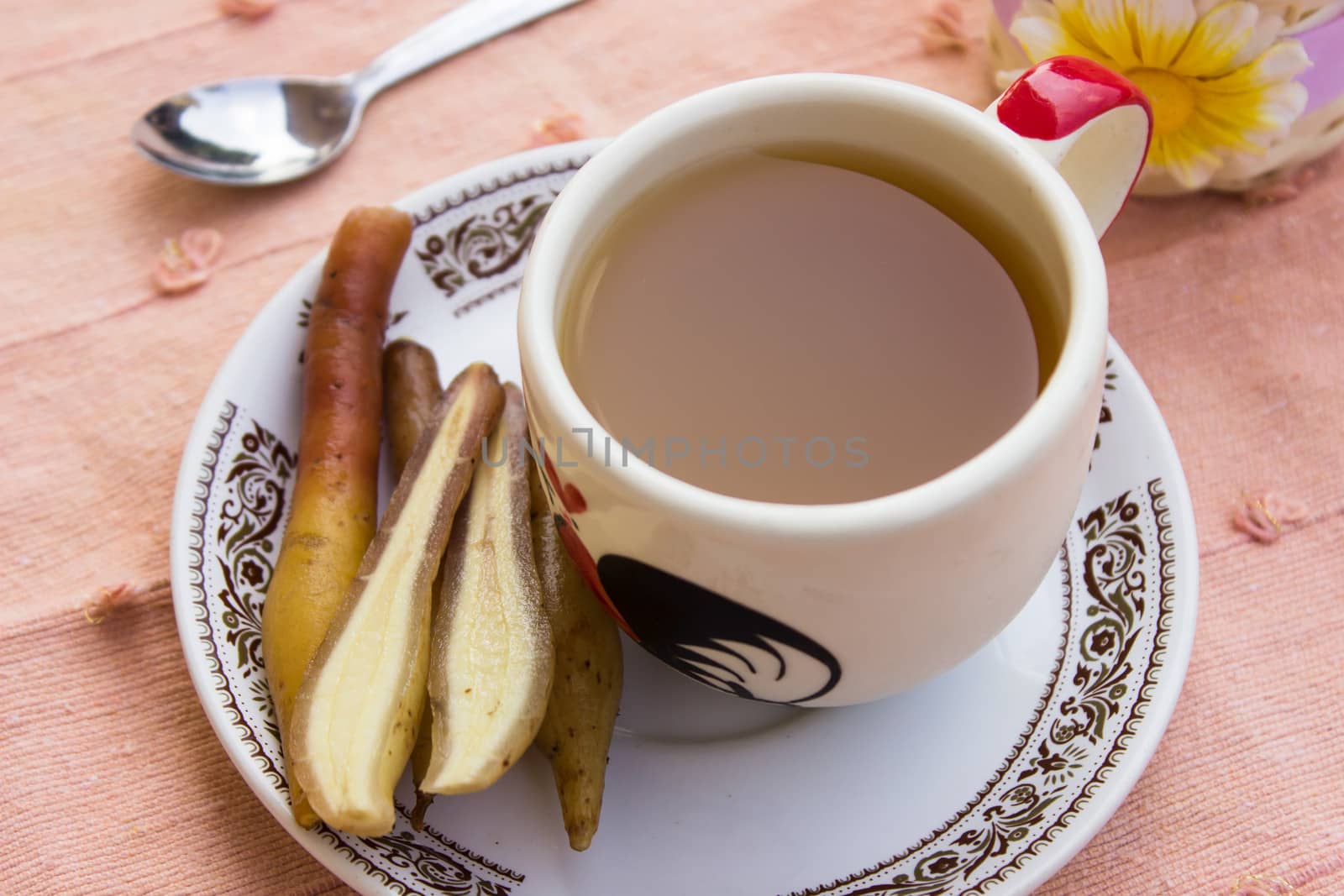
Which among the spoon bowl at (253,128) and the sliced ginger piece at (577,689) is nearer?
the sliced ginger piece at (577,689)

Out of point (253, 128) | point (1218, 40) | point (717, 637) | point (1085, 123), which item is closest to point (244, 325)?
point (253, 128)

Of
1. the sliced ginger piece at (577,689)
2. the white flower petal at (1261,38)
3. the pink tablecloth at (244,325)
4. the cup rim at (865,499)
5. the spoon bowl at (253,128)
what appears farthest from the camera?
the spoon bowl at (253,128)

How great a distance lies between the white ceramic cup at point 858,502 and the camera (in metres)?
0.52

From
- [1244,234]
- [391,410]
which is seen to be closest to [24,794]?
[391,410]

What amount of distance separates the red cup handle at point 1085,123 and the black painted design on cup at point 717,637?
299 millimetres

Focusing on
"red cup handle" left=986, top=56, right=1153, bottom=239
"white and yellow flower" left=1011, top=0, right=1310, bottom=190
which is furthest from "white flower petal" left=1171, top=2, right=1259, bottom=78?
"red cup handle" left=986, top=56, right=1153, bottom=239

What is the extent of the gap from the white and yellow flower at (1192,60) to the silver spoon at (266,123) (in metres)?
0.62

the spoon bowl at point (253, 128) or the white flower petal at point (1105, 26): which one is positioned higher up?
the white flower petal at point (1105, 26)

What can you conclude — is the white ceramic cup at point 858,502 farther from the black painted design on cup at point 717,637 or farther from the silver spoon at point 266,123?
the silver spoon at point 266,123

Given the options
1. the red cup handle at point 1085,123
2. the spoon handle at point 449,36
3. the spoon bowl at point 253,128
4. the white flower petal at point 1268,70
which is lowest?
the spoon bowl at point 253,128

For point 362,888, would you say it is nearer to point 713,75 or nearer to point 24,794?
point 24,794

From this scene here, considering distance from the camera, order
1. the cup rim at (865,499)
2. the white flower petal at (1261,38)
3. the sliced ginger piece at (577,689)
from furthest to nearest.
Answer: the white flower petal at (1261,38) → the sliced ginger piece at (577,689) → the cup rim at (865,499)

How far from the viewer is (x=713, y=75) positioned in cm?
119

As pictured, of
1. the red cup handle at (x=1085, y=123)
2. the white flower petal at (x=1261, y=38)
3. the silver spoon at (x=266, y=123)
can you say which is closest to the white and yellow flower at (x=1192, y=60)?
the white flower petal at (x=1261, y=38)
